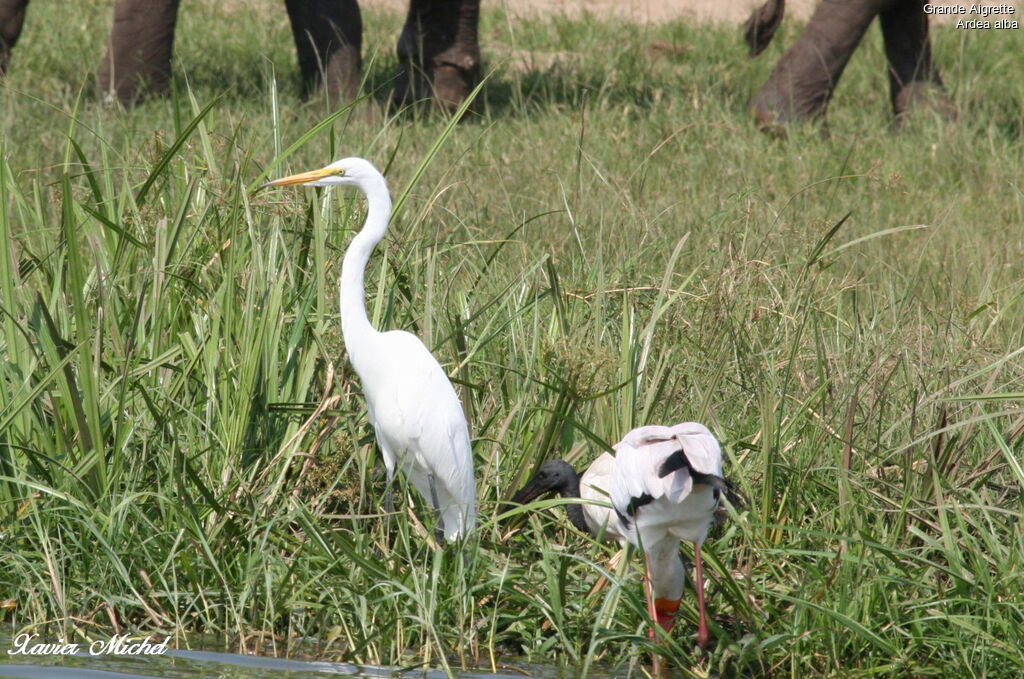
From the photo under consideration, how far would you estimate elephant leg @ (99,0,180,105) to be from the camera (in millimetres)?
8039

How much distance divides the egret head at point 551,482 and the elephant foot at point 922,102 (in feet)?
16.6

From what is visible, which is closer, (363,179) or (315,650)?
(315,650)

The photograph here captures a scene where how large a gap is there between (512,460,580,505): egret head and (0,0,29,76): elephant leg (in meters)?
5.16

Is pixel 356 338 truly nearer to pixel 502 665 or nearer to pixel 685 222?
pixel 502 665

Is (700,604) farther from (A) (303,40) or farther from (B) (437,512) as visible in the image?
(A) (303,40)

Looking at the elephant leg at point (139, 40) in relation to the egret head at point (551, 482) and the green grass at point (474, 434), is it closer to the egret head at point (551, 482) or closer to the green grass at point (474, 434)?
the green grass at point (474, 434)

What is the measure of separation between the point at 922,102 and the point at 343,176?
5767 mm

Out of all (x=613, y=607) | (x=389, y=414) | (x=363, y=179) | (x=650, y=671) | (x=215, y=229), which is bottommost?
(x=650, y=671)

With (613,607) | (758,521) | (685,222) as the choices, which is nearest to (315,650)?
(613,607)

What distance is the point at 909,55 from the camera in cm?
864

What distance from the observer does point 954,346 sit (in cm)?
393

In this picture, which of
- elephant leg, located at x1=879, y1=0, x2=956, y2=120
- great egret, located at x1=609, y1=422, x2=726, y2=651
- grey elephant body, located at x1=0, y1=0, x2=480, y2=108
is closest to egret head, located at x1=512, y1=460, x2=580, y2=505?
great egret, located at x1=609, y1=422, x2=726, y2=651

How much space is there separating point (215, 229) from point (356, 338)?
2.60 ft

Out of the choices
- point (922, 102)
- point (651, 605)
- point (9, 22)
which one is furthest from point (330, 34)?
point (651, 605)
